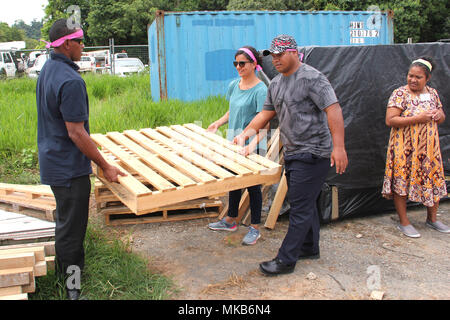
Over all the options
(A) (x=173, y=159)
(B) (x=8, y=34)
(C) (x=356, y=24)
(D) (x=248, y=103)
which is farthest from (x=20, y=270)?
(B) (x=8, y=34)

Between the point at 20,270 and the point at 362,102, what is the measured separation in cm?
364

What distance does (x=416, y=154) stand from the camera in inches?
162

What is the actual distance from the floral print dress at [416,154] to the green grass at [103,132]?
2584 mm

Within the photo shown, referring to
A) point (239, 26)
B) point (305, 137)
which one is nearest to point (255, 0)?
point (239, 26)

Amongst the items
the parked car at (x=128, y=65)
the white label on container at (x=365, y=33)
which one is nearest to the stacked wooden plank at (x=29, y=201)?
the white label on container at (x=365, y=33)

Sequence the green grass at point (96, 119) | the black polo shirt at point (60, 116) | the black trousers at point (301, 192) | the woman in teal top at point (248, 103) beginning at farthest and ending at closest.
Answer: the green grass at point (96, 119) < the woman in teal top at point (248, 103) < the black trousers at point (301, 192) < the black polo shirt at point (60, 116)

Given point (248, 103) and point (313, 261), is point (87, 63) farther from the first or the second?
point (313, 261)

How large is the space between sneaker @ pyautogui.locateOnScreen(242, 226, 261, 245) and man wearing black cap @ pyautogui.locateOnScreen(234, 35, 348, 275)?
617mm

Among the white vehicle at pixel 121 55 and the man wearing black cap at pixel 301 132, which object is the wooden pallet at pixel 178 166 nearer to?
the man wearing black cap at pixel 301 132

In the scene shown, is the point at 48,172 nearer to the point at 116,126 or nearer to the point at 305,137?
the point at 305,137

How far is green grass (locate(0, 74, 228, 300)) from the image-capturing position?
3145mm

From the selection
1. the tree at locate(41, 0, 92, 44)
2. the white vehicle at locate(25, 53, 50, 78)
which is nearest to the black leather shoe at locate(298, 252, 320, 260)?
the white vehicle at locate(25, 53, 50, 78)

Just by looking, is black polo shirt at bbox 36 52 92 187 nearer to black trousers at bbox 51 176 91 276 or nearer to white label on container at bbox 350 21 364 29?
black trousers at bbox 51 176 91 276

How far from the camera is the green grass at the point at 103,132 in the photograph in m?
3.14
